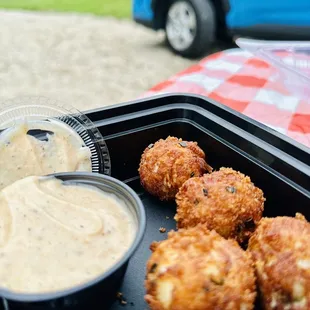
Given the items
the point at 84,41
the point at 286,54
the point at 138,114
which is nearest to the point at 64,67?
the point at 84,41

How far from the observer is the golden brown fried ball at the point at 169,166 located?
1.41 m

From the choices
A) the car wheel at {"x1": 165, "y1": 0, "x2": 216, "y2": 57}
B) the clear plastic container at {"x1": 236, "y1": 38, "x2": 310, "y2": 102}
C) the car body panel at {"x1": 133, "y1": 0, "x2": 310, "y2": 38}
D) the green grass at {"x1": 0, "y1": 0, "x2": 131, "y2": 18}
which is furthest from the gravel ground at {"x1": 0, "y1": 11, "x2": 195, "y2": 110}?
the clear plastic container at {"x1": 236, "y1": 38, "x2": 310, "y2": 102}

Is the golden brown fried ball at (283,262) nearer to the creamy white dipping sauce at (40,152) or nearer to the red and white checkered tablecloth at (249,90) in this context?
the creamy white dipping sauce at (40,152)

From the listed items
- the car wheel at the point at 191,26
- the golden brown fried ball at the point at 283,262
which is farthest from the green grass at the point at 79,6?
the golden brown fried ball at the point at 283,262

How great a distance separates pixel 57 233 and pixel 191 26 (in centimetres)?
479

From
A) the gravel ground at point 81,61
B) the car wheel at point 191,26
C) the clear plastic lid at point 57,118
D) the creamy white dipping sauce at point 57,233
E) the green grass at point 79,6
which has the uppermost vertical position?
the clear plastic lid at point 57,118

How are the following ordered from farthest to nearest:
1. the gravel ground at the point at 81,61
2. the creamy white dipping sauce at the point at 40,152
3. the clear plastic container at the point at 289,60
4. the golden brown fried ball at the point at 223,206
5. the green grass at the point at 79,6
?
the green grass at the point at 79,6, the gravel ground at the point at 81,61, the clear plastic container at the point at 289,60, the creamy white dipping sauce at the point at 40,152, the golden brown fried ball at the point at 223,206

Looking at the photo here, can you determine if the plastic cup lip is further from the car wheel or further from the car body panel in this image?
the car wheel

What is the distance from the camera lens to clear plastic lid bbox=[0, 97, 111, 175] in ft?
4.40

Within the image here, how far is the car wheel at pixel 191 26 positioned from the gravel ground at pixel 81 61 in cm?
21

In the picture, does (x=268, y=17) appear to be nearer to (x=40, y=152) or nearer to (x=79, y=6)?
(x=40, y=152)

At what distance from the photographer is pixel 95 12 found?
31.2ft

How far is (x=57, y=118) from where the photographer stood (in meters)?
1.39

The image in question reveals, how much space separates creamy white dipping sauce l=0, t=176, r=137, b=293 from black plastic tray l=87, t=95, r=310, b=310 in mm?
207
